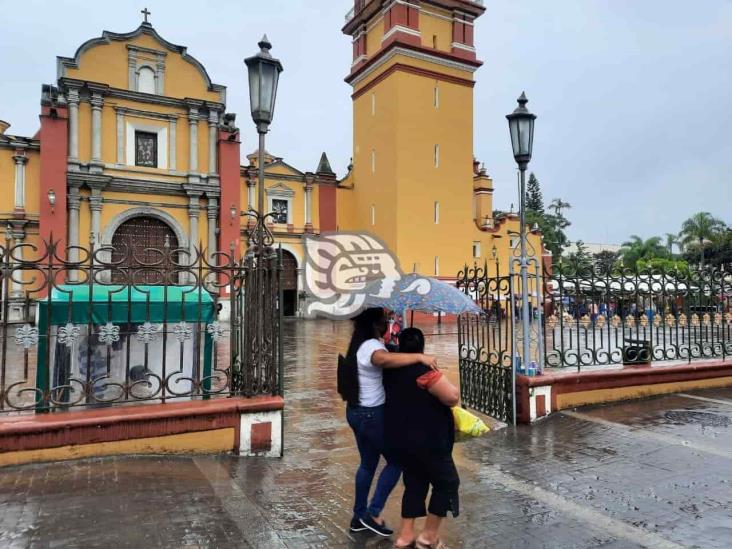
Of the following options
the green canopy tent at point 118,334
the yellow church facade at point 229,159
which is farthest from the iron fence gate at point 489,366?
the yellow church facade at point 229,159

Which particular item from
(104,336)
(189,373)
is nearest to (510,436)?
(189,373)

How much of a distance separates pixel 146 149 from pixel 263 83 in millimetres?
20367

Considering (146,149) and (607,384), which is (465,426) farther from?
(146,149)

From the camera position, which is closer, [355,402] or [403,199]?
[355,402]

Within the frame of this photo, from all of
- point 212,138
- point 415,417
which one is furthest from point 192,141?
point 415,417

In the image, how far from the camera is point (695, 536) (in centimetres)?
346

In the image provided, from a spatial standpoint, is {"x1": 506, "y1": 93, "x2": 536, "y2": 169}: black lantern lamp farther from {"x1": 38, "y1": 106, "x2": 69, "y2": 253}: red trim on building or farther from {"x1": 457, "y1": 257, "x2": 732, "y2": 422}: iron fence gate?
{"x1": 38, "y1": 106, "x2": 69, "y2": 253}: red trim on building

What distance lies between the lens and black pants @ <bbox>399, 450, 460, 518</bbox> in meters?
3.13

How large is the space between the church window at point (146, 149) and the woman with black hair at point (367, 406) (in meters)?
22.7

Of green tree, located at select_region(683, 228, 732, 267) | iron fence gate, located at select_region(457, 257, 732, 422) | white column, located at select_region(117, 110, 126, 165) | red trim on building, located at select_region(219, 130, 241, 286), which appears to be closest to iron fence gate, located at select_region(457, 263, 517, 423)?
iron fence gate, located at select_region(457, 257, 732, 422)

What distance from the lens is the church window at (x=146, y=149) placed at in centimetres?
2338

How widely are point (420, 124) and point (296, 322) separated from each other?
11496 millimetres

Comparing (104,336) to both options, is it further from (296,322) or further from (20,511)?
(296,322)

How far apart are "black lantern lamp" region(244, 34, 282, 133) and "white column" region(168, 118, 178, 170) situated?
65.1 ft
